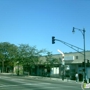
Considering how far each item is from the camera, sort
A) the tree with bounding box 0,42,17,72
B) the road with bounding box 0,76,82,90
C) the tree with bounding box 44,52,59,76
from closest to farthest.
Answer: the road with bounding box 0,76,82,90, the tree with bounding box 44,52,59,76, the tree with bounding box 0,42,17,72

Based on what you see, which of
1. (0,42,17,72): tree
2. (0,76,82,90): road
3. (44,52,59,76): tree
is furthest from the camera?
(0,42,17,72): tree

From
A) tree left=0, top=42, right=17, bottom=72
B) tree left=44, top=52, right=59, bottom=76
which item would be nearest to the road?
tree left=44, top=52, right=59, bottom=76

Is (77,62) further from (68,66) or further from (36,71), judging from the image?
(36,71)

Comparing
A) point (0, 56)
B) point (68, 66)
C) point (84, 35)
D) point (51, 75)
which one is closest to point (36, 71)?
point (51, 75)

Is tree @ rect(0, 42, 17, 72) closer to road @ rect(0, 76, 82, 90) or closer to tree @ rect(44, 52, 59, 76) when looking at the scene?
tree @ rect(44, 52, 59, 76)

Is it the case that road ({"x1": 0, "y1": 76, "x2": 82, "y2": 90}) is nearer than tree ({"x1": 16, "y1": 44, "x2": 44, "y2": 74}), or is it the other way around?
road ({"x1": 0, "y1": 76, "x2": 82, "y2": 90})

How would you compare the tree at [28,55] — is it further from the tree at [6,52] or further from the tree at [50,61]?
the tree at [6,52]

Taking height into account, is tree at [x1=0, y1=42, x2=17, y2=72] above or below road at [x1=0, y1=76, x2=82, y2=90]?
above

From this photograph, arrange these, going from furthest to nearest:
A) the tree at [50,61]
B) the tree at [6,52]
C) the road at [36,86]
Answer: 1. the tree at [6,52]
2. the tree at [50,61]
3. the road at [36,86]

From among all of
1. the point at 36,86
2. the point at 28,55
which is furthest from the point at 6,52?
the point at 36,86

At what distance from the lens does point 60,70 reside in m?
65.5

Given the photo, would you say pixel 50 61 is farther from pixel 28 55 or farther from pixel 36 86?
pixel 36 86

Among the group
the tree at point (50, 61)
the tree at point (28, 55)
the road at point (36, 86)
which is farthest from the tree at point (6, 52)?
the road at point (36, 86)

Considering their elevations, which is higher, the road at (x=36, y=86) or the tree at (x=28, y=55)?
the tree at (x=28, y=55)
